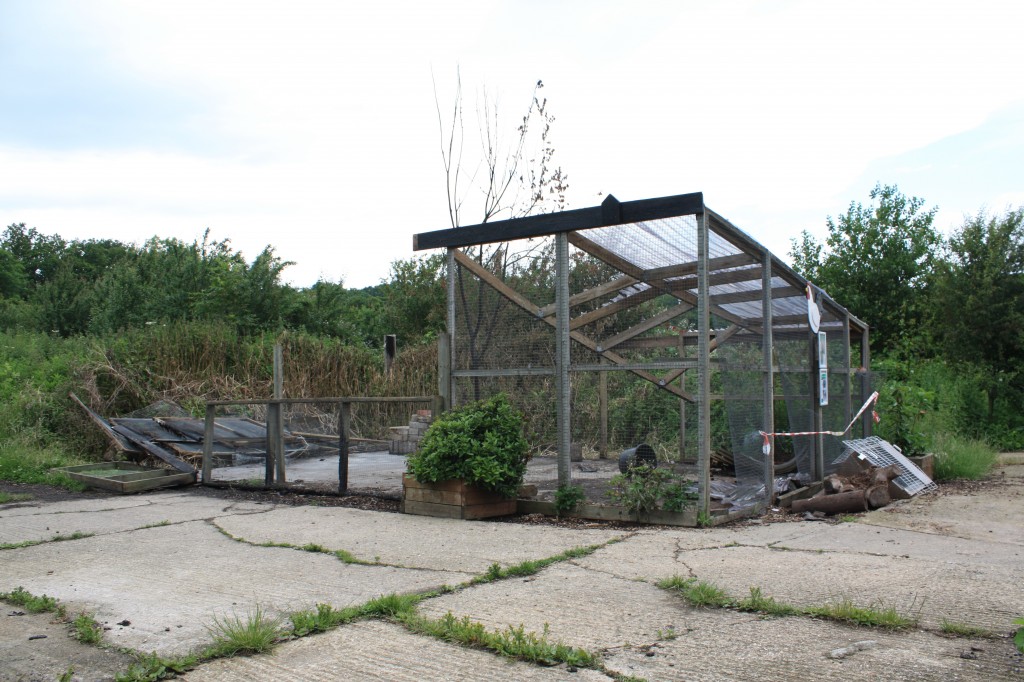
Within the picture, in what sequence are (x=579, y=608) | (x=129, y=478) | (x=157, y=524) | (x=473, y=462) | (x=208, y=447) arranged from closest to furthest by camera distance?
(x=579, y=608) < (x=473, y=462) < (x=157, y=524) < (x=129, y=478) < (x=208, y=447)

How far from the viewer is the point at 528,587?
460 cm

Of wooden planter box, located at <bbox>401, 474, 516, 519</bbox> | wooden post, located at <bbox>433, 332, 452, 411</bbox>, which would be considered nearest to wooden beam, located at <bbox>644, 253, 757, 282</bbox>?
wooden post, located at <bbox>433, 332, 452, 411</bbox>

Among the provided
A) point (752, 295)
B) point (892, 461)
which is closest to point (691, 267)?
point (752, 295)

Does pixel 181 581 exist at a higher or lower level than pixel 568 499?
lower

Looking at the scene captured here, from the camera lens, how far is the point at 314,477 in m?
9.95

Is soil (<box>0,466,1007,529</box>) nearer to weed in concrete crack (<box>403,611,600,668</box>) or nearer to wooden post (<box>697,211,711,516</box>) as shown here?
wooden post (<box>697,211,711,516</box>)

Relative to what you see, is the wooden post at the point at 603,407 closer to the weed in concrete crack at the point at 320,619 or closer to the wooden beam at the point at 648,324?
the wooden beam at the point at 648,324

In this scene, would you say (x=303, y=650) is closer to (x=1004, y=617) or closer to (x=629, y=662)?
(x=629, y=662)

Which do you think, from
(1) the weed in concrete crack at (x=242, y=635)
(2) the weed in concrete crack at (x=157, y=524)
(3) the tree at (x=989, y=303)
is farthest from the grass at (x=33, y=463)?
(3) the tree at (x=989, y=303)

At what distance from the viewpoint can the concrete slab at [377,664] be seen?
10.6ft

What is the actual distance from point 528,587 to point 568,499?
2423 mm

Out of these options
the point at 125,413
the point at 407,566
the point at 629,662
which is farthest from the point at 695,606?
the point at 125,413

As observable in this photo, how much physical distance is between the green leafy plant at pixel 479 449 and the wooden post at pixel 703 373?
→ 1538mm

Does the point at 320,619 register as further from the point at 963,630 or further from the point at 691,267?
the point at 691,267
